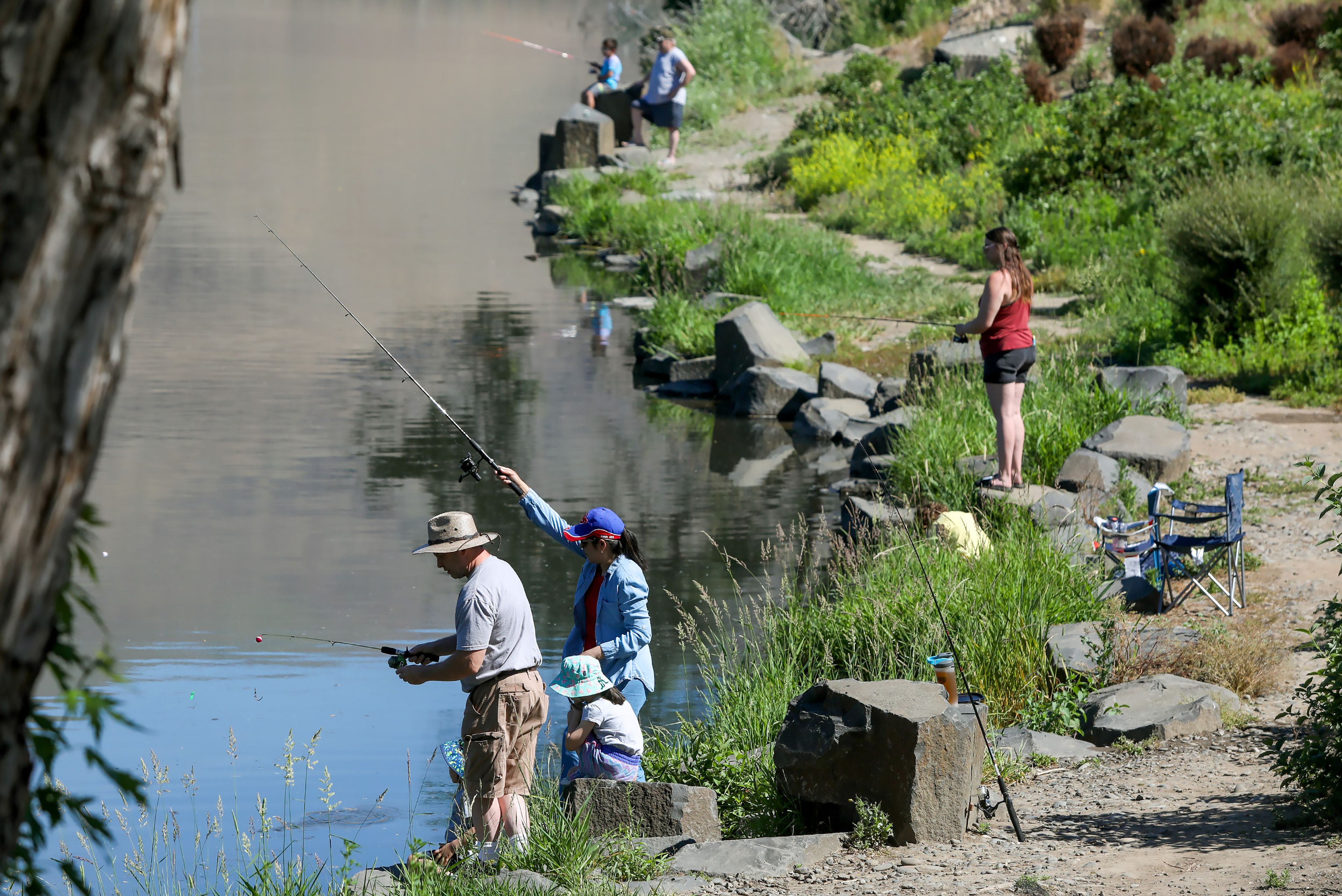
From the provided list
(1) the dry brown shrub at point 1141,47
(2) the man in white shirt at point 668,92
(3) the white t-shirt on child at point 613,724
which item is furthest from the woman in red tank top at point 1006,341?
(2) the man in white shirt at point 668,92

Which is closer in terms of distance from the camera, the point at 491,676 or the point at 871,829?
the point at 871,829

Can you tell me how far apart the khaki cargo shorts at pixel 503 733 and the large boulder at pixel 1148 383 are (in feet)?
23.6

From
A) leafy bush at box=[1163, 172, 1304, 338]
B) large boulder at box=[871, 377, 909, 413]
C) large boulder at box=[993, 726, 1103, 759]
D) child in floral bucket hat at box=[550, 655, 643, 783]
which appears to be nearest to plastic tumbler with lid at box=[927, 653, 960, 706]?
large boulder at box=[993, 726, 1103, 759]

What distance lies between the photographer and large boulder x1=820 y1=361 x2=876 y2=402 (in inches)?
589

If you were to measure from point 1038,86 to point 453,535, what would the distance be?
21579 millimetres

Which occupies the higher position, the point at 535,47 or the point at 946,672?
the point at 535,47

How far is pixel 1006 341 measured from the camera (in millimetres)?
10055

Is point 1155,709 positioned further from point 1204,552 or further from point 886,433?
point 886,433

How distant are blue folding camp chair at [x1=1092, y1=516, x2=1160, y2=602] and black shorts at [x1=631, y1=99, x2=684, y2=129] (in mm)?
19634

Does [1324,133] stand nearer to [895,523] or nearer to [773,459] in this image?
[773,459]

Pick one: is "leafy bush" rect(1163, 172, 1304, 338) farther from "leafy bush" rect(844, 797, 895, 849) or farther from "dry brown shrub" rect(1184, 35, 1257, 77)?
"dry brown shrub" rect(1184, 35, 1257, 77)

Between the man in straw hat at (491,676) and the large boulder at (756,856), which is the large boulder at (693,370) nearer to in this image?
the man in straw hat at (491,676)

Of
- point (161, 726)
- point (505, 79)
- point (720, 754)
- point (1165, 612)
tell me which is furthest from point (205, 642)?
point (505, 79)

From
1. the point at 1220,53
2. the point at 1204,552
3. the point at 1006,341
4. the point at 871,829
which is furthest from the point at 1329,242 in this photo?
the point at 1220,53
